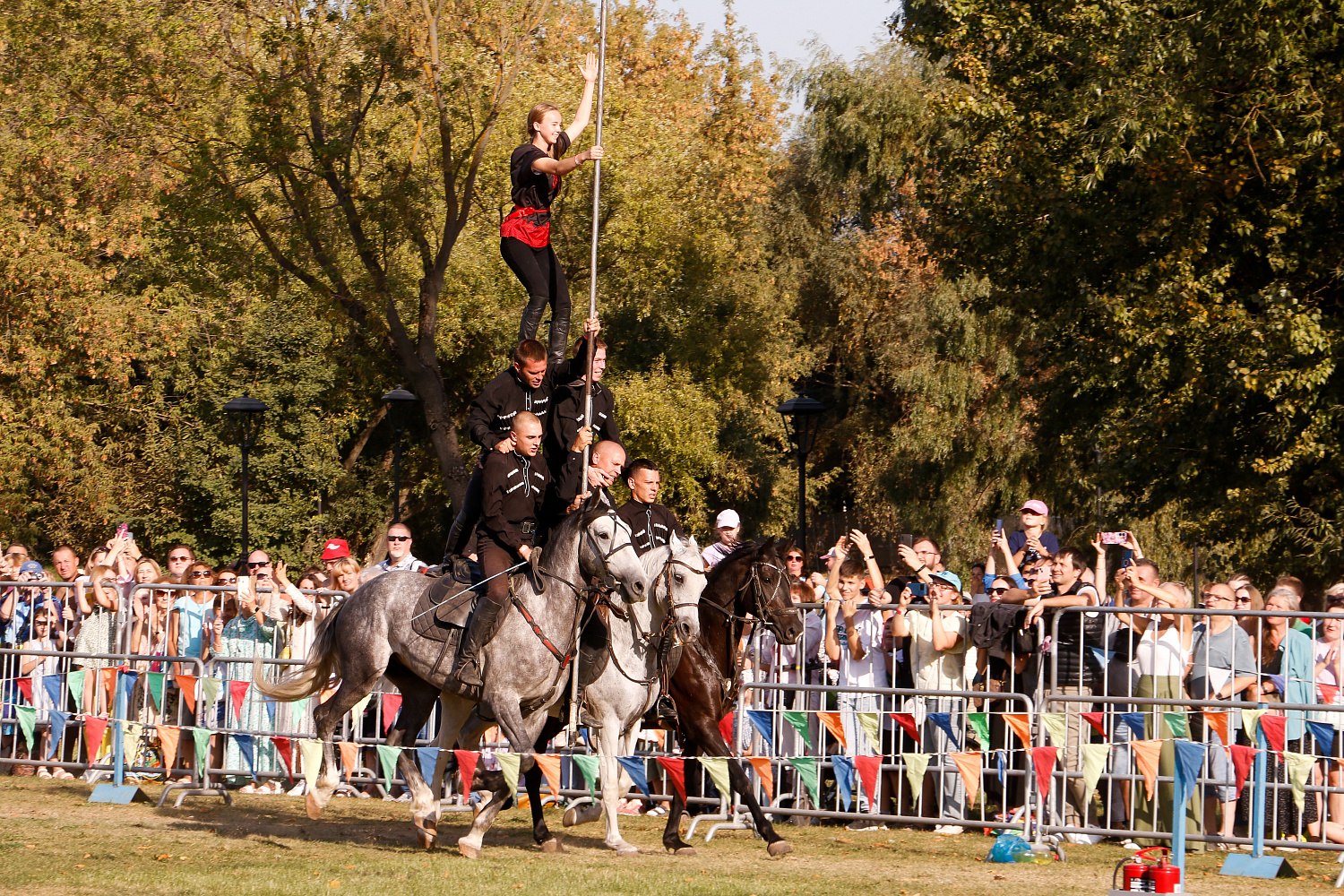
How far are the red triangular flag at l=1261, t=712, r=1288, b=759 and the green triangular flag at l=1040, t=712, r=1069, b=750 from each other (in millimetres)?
1264

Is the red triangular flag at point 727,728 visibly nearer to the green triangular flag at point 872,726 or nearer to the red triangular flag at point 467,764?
the green triangular flag at point 872,726

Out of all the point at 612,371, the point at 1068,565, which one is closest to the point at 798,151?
the point at 612,371

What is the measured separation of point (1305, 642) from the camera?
1026cm

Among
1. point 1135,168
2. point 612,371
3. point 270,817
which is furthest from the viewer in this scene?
point 612,371

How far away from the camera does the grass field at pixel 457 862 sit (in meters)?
8.77

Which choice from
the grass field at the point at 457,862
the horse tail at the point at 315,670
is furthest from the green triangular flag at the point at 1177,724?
the horse tail at the point at 315,670

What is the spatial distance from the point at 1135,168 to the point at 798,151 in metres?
21.0

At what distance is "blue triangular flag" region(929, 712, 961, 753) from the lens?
1088 centimetres

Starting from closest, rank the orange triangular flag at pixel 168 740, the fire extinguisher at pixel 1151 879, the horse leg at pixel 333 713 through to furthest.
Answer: the fire extinguisher at pixel 1151 879 → the horse leg at pixel 333 713 → the orange triangular flag at pixel 168 740

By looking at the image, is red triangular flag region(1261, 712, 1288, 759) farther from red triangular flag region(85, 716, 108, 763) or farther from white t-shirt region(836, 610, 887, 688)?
red triangular flag region(85, 716, 108, 763)

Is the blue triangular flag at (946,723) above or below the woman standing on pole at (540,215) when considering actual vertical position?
below

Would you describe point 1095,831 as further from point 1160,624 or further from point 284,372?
point 284,372

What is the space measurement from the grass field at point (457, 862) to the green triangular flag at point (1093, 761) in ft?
1.84

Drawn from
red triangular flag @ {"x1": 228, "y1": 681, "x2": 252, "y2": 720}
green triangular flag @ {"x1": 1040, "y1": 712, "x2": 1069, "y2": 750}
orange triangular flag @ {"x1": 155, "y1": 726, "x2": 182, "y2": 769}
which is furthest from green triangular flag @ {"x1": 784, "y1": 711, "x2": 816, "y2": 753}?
orange triangular flag @ {"x1": 155, "y1": 726, "x2": 182, "y2": 769}
